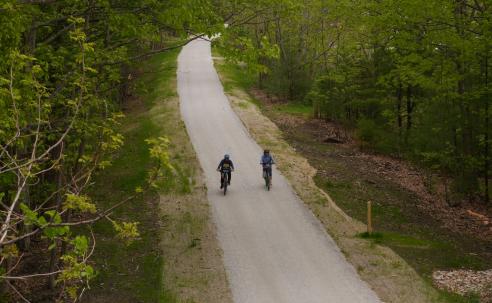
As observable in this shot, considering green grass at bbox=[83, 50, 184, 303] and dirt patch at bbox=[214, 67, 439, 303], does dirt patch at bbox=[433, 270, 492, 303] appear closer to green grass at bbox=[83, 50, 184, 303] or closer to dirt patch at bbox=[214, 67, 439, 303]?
dirt patch at bbox=[214, 67, 439, 303]

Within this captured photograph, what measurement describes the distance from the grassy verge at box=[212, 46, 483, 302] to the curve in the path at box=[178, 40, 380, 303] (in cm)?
46

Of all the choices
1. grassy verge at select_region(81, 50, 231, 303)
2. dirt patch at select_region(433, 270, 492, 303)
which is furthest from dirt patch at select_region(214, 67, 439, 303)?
grassy verge at select_region(81, 50, 231, 303)

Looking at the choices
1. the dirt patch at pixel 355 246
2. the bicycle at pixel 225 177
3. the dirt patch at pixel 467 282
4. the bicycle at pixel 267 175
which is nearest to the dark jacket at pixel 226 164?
the bicycle at pixel 225 177

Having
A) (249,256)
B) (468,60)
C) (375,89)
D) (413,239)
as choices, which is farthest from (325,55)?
(249,256)

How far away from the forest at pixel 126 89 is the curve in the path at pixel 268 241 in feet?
11.3

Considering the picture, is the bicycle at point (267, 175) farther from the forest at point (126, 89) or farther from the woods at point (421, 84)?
the forest at point (126, 89)

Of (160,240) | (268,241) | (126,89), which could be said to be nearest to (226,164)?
(160,240)

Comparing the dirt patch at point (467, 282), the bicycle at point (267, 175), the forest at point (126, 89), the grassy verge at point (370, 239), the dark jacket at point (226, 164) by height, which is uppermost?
the forest at point (126, 89)

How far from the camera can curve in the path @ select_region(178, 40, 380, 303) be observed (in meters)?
A: 13.8

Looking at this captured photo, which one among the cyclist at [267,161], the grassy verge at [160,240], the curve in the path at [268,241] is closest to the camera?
the curve in the path at [268,241]

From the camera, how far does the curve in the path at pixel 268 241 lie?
13812 millimetres

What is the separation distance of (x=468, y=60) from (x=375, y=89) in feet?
35.0

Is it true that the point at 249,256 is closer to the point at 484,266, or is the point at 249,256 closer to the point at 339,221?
the point at 339,221

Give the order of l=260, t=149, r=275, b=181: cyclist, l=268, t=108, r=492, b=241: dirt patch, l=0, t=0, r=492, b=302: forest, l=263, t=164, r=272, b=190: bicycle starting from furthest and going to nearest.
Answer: l=263, t=164, r=272, b=190: bicycle
l=260, t=149, r=275, b=181: cyclist
l=268, t=108, r=492, b=241: dirt patch
l=0, t=0, r=492, b=302: forest
